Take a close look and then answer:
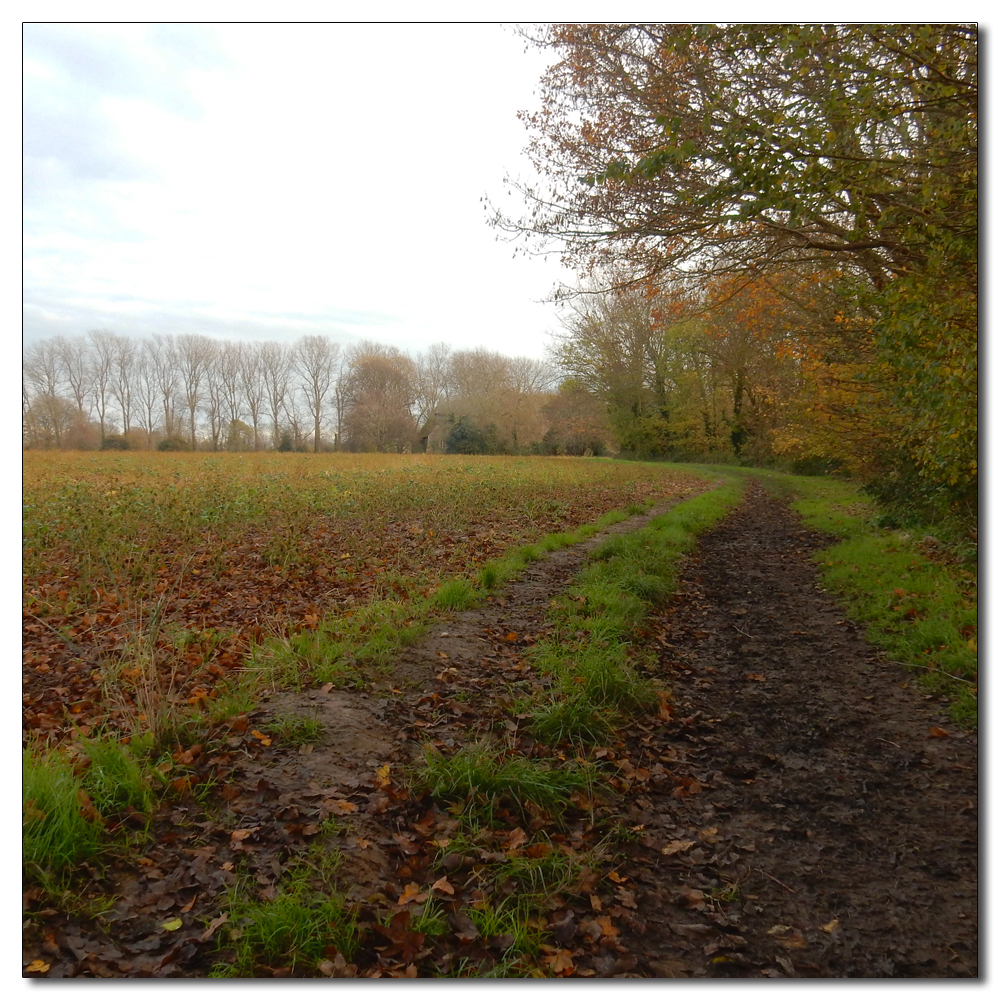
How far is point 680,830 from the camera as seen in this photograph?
374 centimetres

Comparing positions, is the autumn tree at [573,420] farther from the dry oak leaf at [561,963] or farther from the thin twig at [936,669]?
the dry oak leaf at [561,963]

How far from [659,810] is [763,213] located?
553 centimetres

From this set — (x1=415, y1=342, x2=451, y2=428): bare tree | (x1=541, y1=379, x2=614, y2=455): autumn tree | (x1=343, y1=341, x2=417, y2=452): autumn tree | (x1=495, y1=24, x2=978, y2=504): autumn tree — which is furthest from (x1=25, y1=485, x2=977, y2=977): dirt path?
(x1=541, y1=379, x2=614, y2=455): autumn tree

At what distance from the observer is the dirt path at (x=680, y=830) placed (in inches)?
111

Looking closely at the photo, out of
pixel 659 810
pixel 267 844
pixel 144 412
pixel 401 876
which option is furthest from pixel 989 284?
pixel 144 412

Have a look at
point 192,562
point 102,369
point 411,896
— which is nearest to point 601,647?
point 411,896

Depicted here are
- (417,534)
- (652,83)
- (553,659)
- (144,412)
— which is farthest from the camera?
(417,534)

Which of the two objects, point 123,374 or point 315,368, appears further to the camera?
point 315,368

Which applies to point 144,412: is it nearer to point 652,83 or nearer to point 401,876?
point 401,876

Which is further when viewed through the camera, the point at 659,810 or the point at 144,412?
the point at 144,412

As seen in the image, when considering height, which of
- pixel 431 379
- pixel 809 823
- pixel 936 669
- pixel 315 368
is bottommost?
pixel 809 823

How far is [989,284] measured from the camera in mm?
4062

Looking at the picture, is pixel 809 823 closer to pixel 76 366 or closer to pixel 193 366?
pixel 193 366

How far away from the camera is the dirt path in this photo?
2.82 meters
